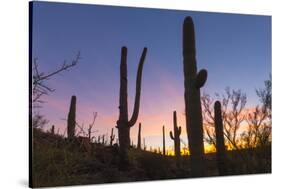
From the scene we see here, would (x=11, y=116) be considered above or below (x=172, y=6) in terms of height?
below

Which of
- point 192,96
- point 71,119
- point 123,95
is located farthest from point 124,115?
point 192,96

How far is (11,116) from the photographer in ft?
23.1

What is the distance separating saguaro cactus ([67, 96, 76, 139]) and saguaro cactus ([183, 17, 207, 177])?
1309 millimetres

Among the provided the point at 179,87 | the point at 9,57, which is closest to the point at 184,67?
the point at 179,87

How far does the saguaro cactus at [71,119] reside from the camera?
7184 mm

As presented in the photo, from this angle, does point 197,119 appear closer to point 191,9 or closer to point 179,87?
point 179,87

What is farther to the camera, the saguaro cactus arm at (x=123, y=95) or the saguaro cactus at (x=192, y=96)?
the saguaro cactus at (x=192, y=96)

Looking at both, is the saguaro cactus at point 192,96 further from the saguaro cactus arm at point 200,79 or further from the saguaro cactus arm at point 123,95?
the saguaro cactus arm at point 123,95

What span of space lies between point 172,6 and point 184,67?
699 millimetres

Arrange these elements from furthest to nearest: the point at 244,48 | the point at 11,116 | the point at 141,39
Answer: the point at 244,48, the point at 141,39, the point at 11,116

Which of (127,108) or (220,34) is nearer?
(127,108)

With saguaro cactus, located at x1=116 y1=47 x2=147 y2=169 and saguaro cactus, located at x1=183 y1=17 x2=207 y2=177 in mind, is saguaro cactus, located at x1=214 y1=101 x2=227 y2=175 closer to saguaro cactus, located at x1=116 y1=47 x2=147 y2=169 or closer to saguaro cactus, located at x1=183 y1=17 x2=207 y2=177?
saguaro cactus, located at x1=183 y1=17 x2=207 y2=177

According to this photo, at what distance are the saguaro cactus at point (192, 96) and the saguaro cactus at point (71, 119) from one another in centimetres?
131

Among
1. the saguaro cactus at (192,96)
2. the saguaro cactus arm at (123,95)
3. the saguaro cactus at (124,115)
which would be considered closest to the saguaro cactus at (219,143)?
the saguaro cactus at (192,96)
